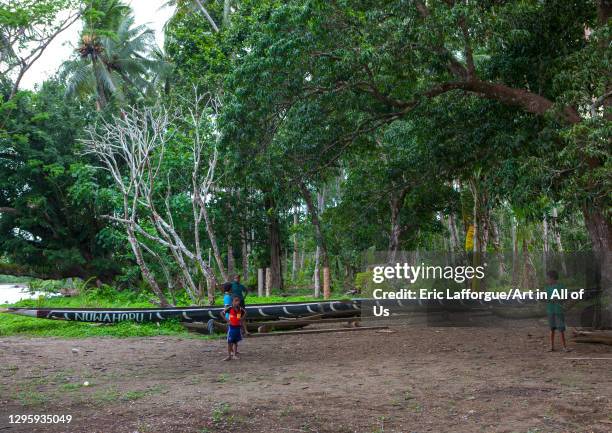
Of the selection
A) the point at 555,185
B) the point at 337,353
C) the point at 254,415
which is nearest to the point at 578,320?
the point at 555,185

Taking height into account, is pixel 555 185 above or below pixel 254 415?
above

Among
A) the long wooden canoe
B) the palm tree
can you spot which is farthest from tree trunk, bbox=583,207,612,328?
the palm tree

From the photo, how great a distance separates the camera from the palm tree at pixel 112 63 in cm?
3055

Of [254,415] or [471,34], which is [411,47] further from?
[254,415]

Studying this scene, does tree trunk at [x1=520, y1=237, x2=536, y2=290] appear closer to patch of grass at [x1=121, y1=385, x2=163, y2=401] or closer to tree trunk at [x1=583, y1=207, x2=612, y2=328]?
tree trunk at [x1=583, y1=207, x2=612, y2=328]

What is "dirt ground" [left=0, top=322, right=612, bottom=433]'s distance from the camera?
6.21 meters

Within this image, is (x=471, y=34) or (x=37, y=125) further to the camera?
(x=37, y=125)

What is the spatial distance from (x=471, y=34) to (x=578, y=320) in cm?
717

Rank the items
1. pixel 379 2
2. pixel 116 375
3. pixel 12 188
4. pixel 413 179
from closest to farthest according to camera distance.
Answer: pixel 116 375 → pixel 379 2 → pixel 413 179 → pixel 12 188

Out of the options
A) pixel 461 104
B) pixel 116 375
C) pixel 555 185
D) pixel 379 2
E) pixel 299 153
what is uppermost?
pixel 379 2

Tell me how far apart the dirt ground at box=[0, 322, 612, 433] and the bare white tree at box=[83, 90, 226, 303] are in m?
5.09

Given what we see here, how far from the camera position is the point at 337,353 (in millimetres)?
11117

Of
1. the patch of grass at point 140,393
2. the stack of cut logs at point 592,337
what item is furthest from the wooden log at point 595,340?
the patch of grass at point 140,393

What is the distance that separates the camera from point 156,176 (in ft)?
69.4
